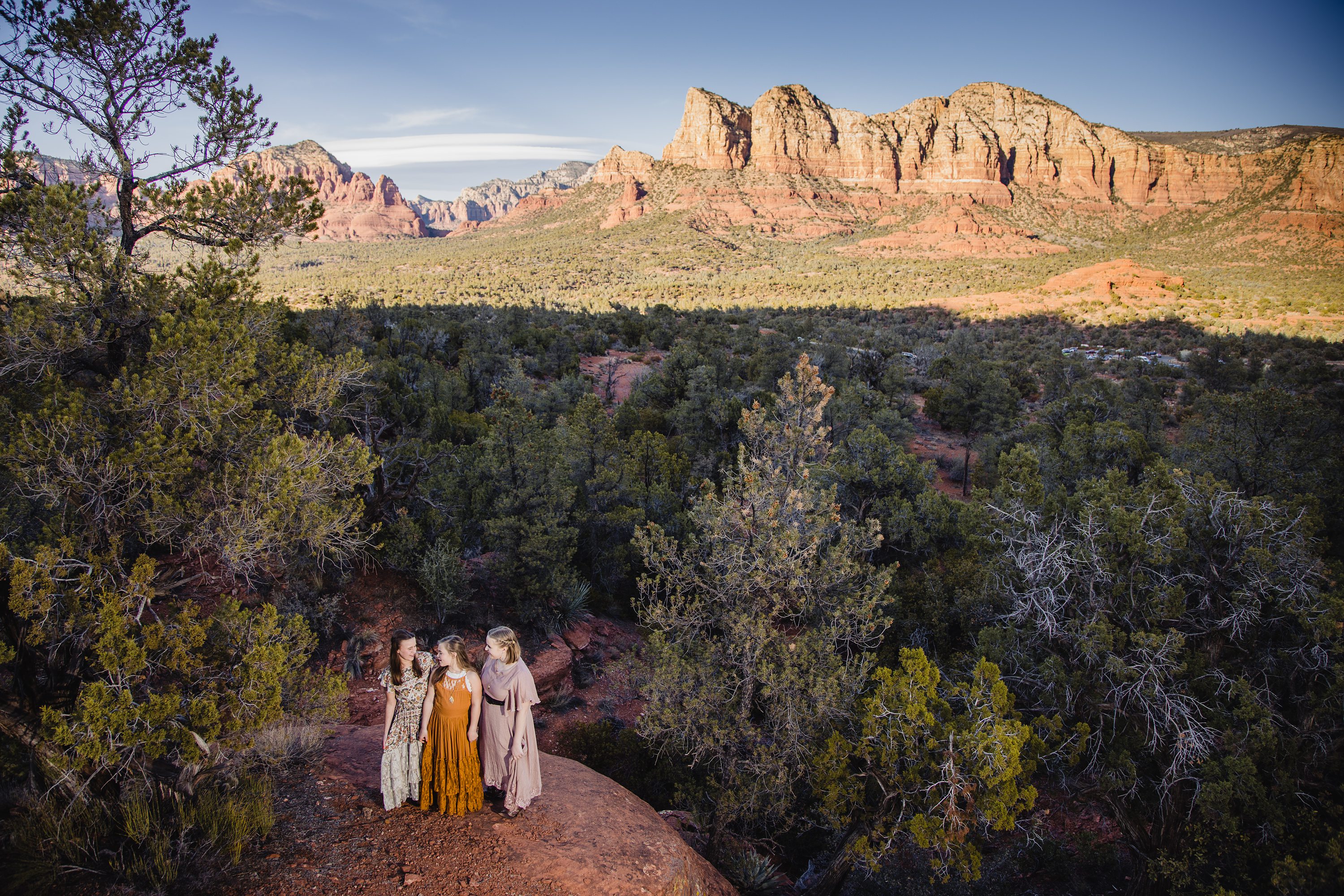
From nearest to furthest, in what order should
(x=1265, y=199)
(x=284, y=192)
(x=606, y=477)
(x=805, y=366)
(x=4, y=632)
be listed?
(x=4, y=632), (x=284, y=192), (x=805, y=366), (x=606, y=477), (x=1265, y=199)

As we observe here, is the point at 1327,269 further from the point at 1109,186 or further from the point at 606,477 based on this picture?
the point at 606,477

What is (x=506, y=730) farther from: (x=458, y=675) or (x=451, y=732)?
(x=458, y=675)

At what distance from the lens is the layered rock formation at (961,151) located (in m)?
96.9

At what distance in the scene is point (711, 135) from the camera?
112 meters

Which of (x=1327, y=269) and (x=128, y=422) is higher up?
(x=1327, y=269)

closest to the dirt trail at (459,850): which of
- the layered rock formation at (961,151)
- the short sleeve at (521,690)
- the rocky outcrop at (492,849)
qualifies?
the rocky outcrop at (492,849)

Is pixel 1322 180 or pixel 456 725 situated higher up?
pixel 1322 180

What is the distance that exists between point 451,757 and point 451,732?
246 mm

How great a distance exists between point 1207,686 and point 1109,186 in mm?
128242

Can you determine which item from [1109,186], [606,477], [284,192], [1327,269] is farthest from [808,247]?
[284,192]

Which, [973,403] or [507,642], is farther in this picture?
[973,403]

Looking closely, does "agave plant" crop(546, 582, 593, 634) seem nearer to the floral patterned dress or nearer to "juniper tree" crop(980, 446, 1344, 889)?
the floral patterned dress

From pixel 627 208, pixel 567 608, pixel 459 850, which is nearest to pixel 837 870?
pixel 459 850

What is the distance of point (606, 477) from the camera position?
39.5 ft
